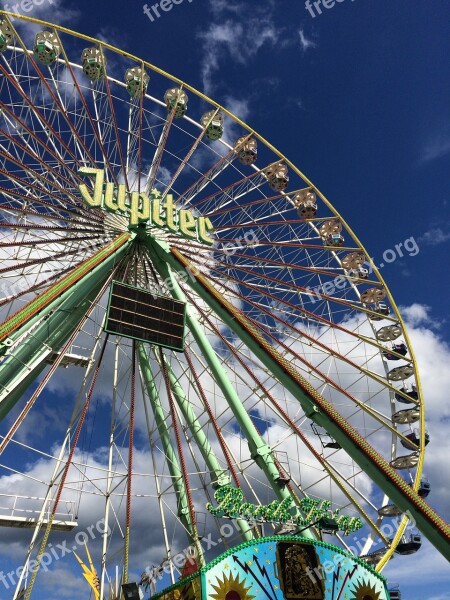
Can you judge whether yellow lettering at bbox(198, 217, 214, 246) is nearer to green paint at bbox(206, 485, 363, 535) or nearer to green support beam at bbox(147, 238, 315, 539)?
green support beam at bbox(147, 238, 315, 539)

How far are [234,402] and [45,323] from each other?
5.94 m

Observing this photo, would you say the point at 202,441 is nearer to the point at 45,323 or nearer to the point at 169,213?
the point at 45,323

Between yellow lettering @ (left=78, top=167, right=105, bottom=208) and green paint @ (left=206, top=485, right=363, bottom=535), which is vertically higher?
yellow lettering @ (left=78, top=167, right=105, bottom=208)

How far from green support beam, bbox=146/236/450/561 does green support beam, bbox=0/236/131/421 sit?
2639 mm

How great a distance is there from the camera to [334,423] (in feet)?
45.1

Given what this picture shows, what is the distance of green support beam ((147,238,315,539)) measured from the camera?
Result: 49.5ft

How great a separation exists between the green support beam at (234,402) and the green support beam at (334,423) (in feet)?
3.37

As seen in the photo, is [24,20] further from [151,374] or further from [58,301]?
[151,374]

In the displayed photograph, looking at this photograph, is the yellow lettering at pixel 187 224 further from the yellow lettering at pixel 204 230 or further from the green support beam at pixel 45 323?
the green support beam at pixel 45 323

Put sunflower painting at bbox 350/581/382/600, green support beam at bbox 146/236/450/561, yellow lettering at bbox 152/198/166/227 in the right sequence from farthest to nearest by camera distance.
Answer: yellow lettering at bbox 152/198/166/227 < sunflower painting at bbox 350/581/382/600 < green support beam at bbox 146/236/450/561

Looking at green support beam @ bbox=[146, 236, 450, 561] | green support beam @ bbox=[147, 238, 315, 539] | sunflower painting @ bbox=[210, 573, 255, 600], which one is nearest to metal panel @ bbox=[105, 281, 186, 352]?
green support beam @ bbox=[147, 238, 315, 539]

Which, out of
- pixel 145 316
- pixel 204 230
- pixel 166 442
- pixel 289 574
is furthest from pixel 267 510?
pixel 204 230

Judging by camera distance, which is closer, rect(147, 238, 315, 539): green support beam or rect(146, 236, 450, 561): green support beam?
rect(146, 236, 450, 561): green support beam

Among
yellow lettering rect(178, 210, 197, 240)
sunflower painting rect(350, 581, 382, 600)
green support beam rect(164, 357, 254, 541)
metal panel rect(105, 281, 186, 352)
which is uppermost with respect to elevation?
yellow lettering rect(178, 210, 197, 240)
